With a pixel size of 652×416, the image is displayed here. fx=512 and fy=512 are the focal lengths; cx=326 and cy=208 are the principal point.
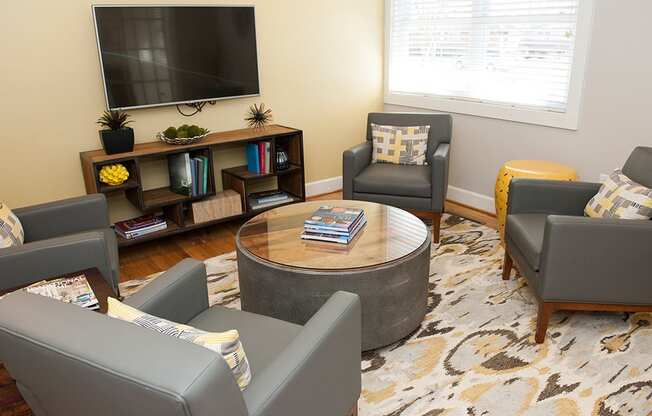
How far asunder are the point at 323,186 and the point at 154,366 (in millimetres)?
3878

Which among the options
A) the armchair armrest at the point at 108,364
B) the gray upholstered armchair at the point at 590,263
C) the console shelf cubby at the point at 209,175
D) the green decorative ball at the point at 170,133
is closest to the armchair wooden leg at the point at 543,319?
the gray upholstered armchair at the point at 590,263

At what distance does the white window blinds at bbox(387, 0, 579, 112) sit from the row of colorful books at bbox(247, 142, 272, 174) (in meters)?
1.58

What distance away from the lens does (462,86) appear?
4.28m

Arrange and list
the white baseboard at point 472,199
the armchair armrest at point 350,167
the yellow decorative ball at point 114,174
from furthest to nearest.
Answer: the white baseboard at point 472,199 < the armchair armrest at point 350,167 < the yellow decorative ball at point 114,174

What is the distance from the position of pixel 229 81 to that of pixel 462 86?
1.91 m

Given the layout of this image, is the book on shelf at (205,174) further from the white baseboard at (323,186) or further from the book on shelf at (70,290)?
the book on shelf at (70,290)

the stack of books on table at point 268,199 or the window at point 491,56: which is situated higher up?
the window at point 491,56

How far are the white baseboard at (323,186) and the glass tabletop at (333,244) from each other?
1.79m

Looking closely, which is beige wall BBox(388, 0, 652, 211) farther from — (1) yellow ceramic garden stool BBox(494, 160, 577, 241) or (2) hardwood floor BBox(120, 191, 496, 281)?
(2) hardwood floor BBox(120, 191, 496, 281)

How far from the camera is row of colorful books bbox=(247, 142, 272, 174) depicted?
4023mm

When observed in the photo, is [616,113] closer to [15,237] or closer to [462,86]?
[462,86]

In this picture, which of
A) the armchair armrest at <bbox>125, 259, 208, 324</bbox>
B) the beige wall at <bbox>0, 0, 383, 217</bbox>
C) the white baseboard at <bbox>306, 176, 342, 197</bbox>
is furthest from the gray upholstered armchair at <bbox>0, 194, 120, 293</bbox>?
the white baseboard at <bbox>306, 176, 342, 197</bbox>

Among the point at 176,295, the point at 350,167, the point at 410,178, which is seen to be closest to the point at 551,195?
the point at 410,178

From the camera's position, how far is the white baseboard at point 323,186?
4.77 m
